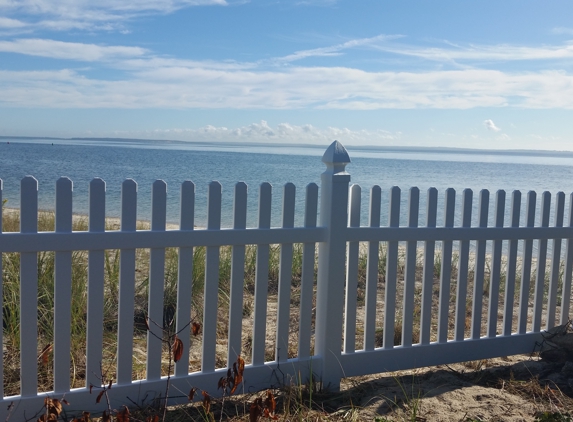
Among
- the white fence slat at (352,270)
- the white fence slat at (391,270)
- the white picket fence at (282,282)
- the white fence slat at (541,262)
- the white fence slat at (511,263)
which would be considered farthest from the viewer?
the white fence slat at (541,262)

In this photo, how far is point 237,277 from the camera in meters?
3.77

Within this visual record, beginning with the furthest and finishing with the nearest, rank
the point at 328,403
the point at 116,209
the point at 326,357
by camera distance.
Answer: the point at 116,209 < the point at 326,357 < the point at 328,403

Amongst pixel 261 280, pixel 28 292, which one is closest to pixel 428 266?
pixel 261 280

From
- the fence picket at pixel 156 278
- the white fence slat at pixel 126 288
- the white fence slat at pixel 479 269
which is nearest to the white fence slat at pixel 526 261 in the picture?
the white fence slat at pixel 479 269

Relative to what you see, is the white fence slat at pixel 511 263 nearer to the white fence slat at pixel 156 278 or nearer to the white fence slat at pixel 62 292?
the white fence slat at pixel 156 278

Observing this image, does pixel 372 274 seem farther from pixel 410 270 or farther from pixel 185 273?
pixel 185 273

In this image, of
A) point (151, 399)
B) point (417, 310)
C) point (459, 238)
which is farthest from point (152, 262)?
point (417, 310)

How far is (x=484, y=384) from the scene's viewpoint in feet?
14.0

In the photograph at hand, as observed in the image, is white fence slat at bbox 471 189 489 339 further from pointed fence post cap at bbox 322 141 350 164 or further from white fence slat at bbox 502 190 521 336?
pointed fence post cap at bbox 322 141 350 164

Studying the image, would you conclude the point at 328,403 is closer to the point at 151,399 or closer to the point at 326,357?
the point at 326,357

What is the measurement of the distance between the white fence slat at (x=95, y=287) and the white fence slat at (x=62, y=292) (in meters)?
0.11

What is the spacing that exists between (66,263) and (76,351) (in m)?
1.08

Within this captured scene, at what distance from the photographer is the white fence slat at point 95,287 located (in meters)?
3.32

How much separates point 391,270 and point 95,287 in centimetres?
211
